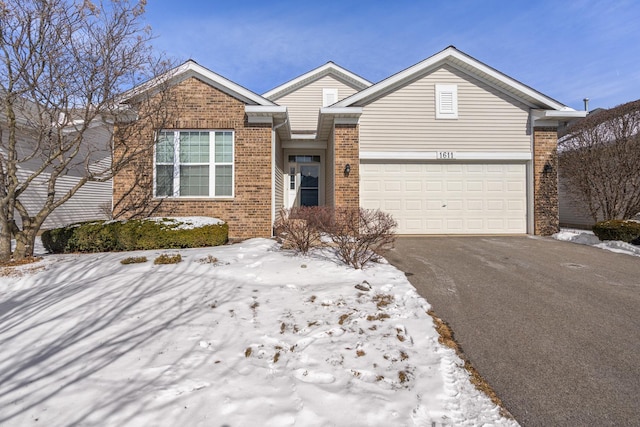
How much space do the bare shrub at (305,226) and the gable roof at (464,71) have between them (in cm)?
490

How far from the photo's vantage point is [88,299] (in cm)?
383

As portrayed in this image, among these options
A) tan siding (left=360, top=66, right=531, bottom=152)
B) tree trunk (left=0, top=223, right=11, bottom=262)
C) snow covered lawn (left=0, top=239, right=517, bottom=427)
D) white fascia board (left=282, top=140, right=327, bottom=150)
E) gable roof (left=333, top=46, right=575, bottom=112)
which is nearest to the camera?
snow covered lawn (left=0, top=239, right=517, bottom=427)

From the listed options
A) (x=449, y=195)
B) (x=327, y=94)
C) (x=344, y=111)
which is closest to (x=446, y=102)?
(x=449, y=195)

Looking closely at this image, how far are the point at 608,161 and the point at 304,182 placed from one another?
10.4 metres

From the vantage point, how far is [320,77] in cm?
1603

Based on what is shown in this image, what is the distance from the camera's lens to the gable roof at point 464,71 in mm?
9672

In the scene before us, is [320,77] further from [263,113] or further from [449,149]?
[449,149]

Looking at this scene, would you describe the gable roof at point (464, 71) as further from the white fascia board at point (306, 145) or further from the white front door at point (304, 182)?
the white front door at point (304, 182)

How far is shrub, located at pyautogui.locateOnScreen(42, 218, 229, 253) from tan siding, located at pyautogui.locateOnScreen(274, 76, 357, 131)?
32.2 ft

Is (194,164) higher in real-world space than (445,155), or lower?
lower

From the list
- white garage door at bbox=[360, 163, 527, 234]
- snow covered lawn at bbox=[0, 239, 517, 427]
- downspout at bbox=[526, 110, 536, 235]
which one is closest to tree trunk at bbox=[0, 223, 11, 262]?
snow covered lawn at bbox=[0, 239, 517, 427]

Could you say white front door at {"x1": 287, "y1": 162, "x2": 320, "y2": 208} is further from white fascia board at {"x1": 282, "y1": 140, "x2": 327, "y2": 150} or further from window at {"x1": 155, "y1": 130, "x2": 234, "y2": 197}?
window at {"x1": 155, "y1": 130, "x2": 234, "y2": 197}

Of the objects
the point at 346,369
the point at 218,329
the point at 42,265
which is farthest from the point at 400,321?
the point at 42,265

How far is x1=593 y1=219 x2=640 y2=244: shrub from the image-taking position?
299 inches
